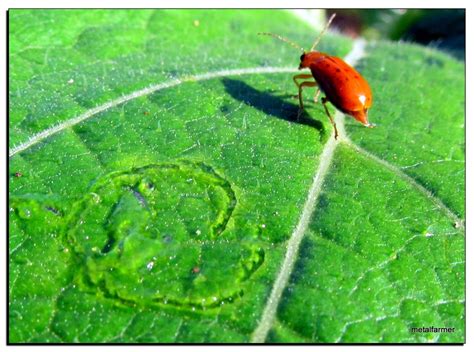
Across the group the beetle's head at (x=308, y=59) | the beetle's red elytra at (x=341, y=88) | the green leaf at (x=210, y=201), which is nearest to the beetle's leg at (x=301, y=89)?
the beetle's red elytra at (x=341, y=88)

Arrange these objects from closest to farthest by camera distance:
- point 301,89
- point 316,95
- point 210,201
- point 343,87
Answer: point 210,201, point 343,87, point 301,89, point 316,95

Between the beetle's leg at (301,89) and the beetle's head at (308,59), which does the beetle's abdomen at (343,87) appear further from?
the beetle's head at (308,59)

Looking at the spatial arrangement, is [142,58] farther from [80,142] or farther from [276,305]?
[276,305]

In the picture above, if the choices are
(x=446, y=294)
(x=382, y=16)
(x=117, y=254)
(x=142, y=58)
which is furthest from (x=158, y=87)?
(x=382, y=16)

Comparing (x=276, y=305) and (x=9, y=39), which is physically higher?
(x=276, y=305)

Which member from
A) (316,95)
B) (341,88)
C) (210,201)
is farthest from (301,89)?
(210,201)

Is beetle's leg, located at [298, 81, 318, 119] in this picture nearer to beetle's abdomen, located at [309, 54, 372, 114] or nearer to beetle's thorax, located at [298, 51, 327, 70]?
beetle's abdomen, located at [309, 54, 372, 114]

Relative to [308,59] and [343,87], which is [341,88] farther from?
[308,59]
